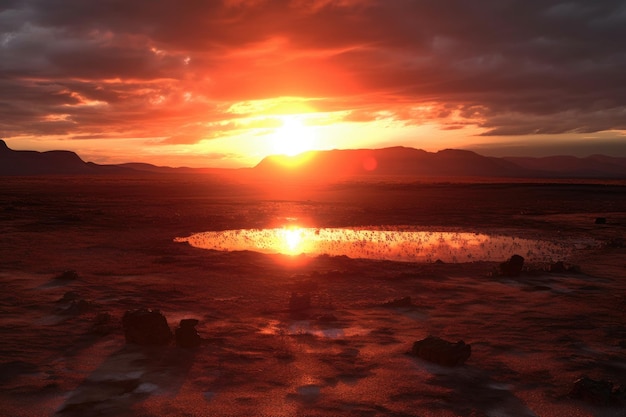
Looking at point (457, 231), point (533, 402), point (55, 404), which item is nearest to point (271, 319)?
point (55, 404)

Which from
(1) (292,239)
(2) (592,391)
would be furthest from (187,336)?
(1) (292,239)

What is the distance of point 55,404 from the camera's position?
838cm

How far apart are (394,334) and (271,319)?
3.19 metres

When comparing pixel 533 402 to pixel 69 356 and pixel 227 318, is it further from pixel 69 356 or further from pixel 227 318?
pixel 69 356

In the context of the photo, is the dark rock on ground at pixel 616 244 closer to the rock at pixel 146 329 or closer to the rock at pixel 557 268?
the rock at pixel 557 268

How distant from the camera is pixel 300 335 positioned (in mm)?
11992

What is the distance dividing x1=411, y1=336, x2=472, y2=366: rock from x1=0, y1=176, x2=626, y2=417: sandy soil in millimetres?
172

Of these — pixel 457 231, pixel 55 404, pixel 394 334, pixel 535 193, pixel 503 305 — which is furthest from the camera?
pixel 535 193

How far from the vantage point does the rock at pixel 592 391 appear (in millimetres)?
8422

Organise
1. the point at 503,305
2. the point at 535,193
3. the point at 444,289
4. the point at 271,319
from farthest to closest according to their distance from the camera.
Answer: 1. the point at 535,193
2. the point at 444,289
3. the point at 503,305
4. the point at 271,319

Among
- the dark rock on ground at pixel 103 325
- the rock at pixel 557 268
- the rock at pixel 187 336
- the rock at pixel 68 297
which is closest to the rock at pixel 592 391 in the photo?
the rock at pixel 187 336

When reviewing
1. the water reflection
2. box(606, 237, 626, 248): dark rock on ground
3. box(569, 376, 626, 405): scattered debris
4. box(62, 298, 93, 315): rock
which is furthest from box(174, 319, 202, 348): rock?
box(606, 237, 626, 248): dark rock on ground

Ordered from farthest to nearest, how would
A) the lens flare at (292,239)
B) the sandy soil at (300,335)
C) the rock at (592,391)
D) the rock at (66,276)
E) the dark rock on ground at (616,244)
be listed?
the dark rock on ground at (616,244) → the lens flare at (292,239) → the rock at (66,276) → the sandy soil at (300,335) → the rock at (592,391)

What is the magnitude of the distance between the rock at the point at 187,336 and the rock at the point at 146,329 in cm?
29
